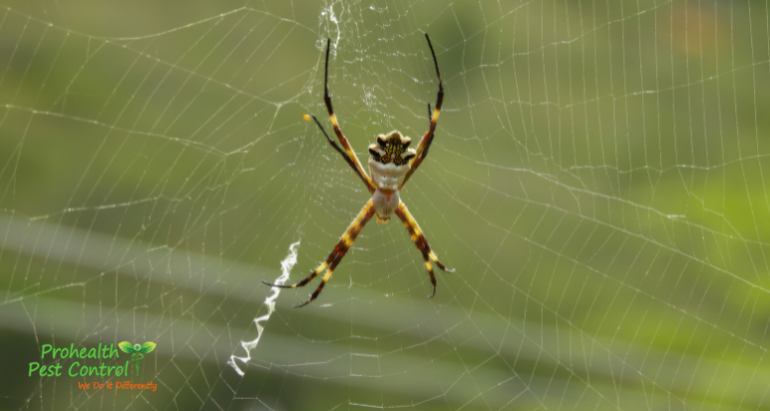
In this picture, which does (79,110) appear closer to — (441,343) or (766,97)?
(441,343)

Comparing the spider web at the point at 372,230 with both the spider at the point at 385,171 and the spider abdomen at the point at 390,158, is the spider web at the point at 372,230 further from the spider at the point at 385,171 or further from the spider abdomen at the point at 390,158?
the spider abdomen at the point at 390,158

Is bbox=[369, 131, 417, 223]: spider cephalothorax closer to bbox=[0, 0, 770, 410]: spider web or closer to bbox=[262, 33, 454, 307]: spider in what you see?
bbox=[262, 33, 454, 307]: spider

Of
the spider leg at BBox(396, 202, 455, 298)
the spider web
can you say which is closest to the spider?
the spider leg at BBox(396, 202, 455, 298)

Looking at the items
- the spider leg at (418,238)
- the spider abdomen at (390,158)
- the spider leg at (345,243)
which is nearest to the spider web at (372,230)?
the spider leg at (418,238)

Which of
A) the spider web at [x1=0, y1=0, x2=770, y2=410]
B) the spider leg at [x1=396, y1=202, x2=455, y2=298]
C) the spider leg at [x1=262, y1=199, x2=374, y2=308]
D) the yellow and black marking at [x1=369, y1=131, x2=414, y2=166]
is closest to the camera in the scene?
the yellow and black marking at [x1=369, y1=131, x2=414, y2=166]

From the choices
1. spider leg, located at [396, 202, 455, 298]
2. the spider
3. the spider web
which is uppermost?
the spider

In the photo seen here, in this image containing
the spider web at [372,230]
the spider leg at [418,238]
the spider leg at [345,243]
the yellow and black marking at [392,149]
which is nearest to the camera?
the yellow and black marking at [392,149]
